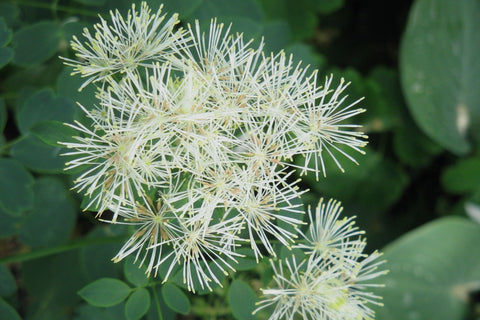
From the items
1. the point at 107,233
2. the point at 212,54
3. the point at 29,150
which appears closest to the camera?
the point at 212,54

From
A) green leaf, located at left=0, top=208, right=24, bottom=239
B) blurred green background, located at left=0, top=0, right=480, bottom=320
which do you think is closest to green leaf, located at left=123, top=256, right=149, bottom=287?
blurred green background, located at left=0, top=0, right=480, bottom=320

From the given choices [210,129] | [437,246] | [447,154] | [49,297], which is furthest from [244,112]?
[447,154]

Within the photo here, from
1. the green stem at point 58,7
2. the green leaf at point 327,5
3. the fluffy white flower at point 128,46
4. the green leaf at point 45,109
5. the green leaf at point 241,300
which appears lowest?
the green leaf at point 241,300

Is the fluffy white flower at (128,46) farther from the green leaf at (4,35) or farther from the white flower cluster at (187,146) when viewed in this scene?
the green leaf at (4,35)

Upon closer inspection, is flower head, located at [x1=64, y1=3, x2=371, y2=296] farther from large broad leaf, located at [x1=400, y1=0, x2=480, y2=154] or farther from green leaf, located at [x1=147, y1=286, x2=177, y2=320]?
large broad leaf, located at [x1=400, y1=0, x2=480, y2=154]

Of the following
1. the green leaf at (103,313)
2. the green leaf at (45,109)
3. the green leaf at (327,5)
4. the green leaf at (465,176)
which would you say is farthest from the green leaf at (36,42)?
the green leaf at (465,176)

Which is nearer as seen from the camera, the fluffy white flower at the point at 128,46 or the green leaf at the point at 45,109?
the fluffy white flower at the point at 128,46

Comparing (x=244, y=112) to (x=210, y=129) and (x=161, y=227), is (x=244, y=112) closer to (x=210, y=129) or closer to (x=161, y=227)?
(x=210, y=129)
